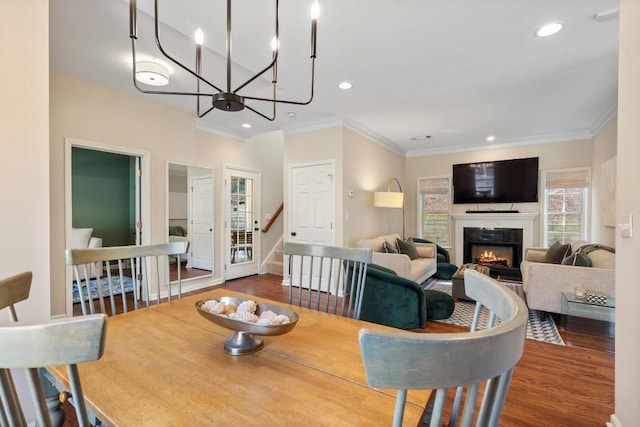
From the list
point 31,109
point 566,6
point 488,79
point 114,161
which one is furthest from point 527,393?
point 114,161

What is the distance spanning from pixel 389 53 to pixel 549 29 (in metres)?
1.21

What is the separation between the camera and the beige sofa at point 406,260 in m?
4.05

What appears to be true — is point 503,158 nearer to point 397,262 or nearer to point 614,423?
point 397,262

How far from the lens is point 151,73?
296cm

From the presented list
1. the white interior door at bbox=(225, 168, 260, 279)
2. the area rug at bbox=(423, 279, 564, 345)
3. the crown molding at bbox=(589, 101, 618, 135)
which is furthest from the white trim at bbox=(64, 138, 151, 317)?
the crown molding at bbox=(589, 101, 618, 135)

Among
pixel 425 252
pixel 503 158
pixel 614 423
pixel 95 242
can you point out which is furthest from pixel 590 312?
pixel 95 242

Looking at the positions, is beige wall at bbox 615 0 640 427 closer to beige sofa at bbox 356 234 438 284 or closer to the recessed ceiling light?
the recessed ceiling light

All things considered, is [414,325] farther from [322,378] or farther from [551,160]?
[551,160]

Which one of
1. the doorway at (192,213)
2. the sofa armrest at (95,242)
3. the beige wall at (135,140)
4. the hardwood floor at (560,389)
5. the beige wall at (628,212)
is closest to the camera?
the beige wall at (628,212)

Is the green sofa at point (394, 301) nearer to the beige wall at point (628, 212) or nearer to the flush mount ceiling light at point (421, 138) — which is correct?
the beige wall at point (628, 212)

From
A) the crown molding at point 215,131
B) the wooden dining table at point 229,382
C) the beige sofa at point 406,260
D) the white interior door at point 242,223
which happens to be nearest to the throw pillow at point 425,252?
the beige sofa at point 406,260

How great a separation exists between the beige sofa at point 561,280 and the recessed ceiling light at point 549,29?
2.22 metres

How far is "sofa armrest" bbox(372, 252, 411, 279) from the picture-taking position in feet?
13.2

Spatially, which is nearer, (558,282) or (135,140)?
(558,282)
